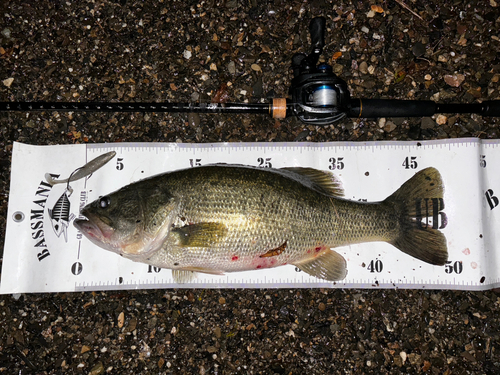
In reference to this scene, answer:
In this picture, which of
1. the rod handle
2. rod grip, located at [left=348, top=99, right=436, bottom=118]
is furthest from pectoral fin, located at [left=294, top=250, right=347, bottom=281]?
the rod handle

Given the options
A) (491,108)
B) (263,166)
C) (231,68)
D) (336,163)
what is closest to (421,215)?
(336,163)

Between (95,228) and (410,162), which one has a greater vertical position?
(410,162)

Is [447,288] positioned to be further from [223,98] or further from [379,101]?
[223,98]

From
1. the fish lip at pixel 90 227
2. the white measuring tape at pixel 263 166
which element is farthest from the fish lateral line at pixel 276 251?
the fish lip at pixel 90 227

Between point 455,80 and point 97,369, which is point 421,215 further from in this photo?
point 97,369

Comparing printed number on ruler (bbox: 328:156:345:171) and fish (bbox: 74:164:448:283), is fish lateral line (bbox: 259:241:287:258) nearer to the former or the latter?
fish (bbox: 74:164:448:283)
